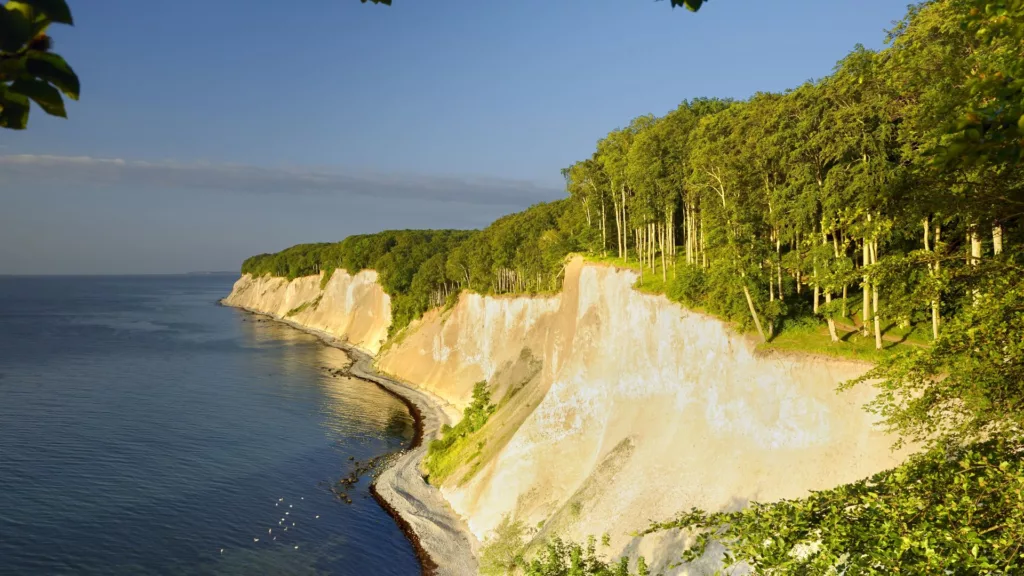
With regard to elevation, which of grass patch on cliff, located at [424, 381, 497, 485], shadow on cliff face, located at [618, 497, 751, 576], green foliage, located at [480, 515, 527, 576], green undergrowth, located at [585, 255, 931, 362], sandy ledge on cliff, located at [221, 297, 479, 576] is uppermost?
green undergrowth, located at [585, 255, 931, 362]

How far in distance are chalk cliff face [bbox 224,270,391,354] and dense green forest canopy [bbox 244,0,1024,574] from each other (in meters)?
39.3

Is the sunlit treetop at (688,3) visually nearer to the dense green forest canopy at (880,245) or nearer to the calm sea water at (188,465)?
the dense green forest canopy at (880,245)

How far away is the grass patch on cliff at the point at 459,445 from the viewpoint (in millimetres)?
48031

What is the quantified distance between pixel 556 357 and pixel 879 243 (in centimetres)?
2735

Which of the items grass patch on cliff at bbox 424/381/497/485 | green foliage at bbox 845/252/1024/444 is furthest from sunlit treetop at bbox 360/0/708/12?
grass patch on cliff at bbox 424/381/497/485

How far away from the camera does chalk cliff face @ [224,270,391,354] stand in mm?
111875

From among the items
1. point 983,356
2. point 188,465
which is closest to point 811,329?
point 983,356

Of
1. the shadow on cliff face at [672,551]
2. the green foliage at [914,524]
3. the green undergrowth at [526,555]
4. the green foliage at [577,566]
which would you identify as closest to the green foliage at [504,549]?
the green undergrowth at [526,555]

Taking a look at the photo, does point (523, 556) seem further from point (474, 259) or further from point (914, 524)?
point (474, 259)

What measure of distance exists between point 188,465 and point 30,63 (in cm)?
5388

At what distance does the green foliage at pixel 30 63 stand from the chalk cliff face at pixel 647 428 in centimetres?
1951

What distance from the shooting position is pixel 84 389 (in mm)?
71375

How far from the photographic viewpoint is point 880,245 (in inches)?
1142

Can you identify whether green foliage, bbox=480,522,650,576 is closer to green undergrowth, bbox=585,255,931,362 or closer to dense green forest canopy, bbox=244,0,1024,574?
dense green forest canopy, bbox=244,0,1024,574
